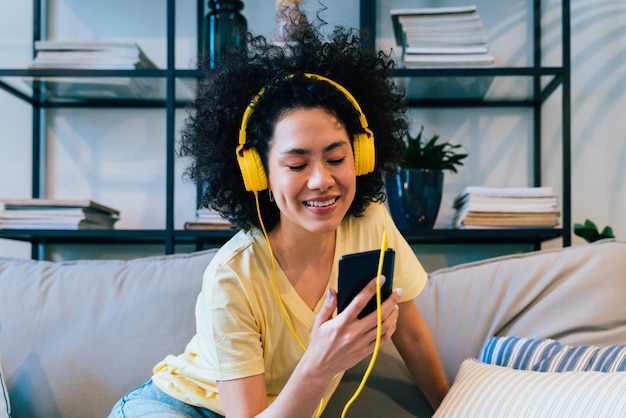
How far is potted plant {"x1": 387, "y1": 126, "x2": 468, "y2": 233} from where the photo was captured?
1678 mm

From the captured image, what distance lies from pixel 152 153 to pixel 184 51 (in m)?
0.34

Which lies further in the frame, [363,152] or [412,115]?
[412,115]

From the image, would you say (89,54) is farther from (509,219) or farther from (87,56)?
(509,219)

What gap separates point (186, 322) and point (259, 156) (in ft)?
1.54

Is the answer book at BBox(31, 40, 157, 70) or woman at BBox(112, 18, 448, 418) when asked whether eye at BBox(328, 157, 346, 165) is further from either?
book at BBox(31, 40, 157, 70)

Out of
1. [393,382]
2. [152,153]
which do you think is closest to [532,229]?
[393,382]

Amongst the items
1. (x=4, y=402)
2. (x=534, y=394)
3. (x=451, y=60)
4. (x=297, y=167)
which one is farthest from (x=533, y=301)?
(x=4, y=402)

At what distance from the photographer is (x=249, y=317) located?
106cm

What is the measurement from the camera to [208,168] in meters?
1.15

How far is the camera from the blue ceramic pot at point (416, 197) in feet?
5.50

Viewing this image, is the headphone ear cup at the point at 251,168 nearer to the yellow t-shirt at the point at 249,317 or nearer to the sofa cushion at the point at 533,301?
the yellow t-shirt at the point at 249,317

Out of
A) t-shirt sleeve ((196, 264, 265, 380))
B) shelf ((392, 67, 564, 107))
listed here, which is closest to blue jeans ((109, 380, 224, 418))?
t-shirt sleeve ((196, 264, 265, 380))

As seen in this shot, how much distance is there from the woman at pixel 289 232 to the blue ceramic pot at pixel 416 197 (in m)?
0.43

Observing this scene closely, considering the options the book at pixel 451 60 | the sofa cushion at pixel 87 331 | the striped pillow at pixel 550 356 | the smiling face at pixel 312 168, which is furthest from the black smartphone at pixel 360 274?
the book at pixel 451 60
